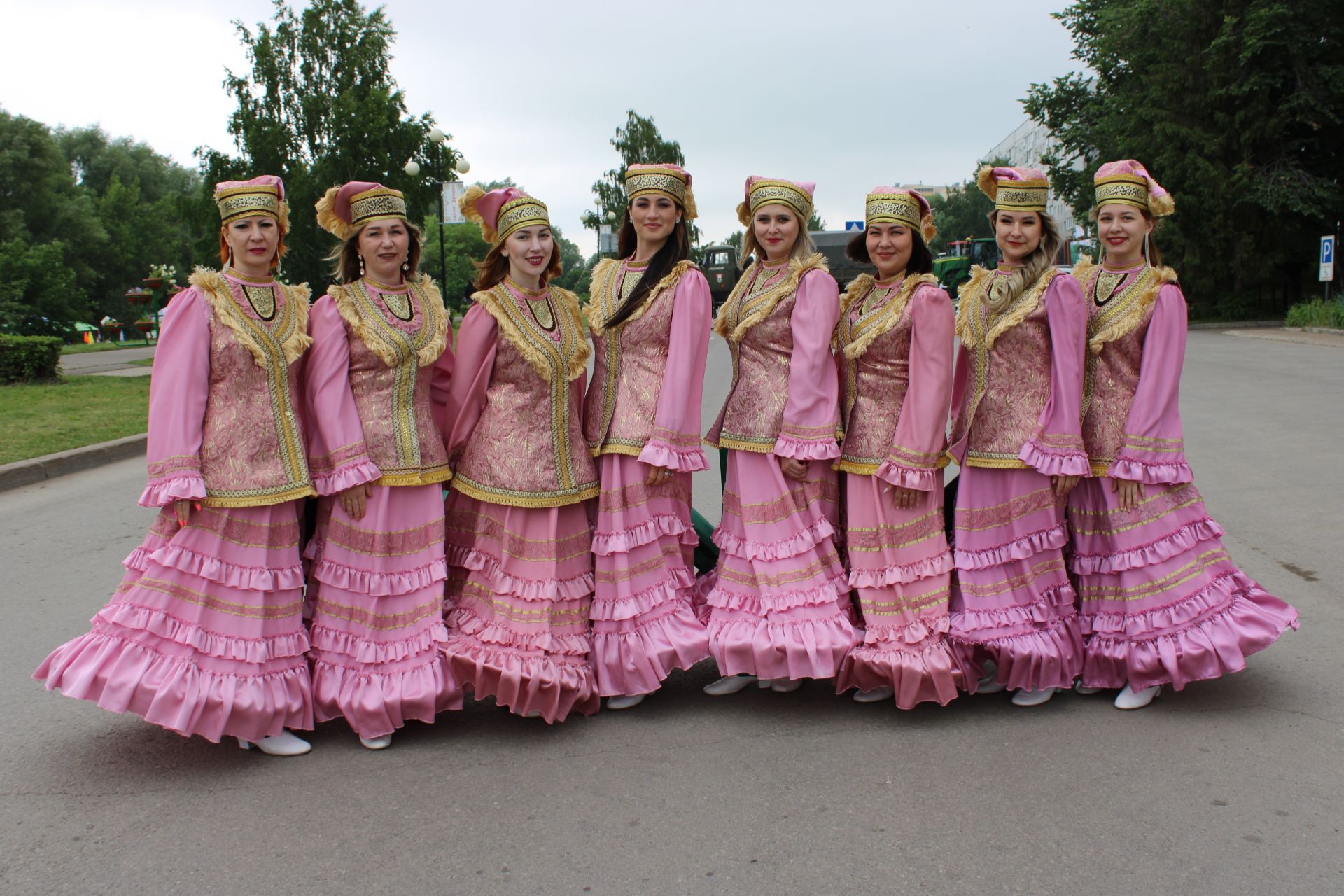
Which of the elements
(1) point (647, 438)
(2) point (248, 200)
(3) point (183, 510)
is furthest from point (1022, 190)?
(3) point (183, 510)

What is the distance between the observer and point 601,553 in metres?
4.31

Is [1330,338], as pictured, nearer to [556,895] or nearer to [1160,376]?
[1160,376]

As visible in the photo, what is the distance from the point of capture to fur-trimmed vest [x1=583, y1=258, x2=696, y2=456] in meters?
4.40

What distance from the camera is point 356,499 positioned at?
4094mm

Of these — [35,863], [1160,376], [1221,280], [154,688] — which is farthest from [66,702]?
[1221,280]

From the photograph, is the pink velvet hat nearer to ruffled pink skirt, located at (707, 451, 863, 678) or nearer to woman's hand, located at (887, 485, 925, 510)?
woman's hand, located at (887, 485, 925, 510)

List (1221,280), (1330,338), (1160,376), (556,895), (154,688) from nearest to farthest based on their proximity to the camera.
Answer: (556,895) → (154,688) → (1160,376) → (1330,338) → (1221,280)

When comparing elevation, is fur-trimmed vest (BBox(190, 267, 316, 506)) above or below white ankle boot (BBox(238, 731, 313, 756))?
above

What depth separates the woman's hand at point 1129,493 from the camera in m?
4.27

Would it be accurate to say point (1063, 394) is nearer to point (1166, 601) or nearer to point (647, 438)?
point (1166, 601)

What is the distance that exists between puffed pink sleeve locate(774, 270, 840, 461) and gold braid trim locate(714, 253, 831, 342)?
2.3 inches

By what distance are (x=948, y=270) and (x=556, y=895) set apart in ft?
76.8

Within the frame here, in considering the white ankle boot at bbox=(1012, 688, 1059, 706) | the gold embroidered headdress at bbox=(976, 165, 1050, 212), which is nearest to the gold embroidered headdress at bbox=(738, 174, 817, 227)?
the gold embroidered headdress at bbox=(976, 165, 1050, 212)

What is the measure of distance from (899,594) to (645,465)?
1.12 metres
